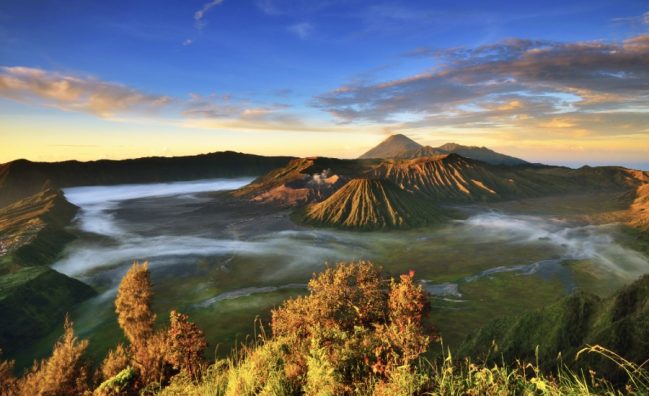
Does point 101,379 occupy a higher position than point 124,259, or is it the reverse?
point 101,379

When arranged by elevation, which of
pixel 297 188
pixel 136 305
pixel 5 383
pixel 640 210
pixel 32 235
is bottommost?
pixel 136 305

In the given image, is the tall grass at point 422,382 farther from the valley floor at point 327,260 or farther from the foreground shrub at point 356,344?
the valley floor at point 327,260

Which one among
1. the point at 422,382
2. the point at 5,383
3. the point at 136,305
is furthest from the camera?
the point at 136,305

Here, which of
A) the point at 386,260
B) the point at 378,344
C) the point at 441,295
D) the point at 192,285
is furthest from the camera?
the point at 386,260

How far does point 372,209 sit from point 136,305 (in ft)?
315

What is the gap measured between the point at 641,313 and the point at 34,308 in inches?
2691

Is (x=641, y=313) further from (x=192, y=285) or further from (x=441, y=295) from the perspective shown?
(x=192, y=285)

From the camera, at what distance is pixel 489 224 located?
122 meters

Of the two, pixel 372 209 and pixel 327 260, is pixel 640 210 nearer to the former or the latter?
pixel 372 209

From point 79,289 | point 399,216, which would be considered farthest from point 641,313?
point 399,216

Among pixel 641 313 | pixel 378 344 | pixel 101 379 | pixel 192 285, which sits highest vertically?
pixel 378 344

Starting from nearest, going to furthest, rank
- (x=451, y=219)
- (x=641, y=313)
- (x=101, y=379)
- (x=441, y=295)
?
1. (x=101, y=379)
2. (x=641, y=313)
3. (x=441, y=295)
4. (x=451, y=219)

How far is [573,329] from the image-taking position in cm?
2878

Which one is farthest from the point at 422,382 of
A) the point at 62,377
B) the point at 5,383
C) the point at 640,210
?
the point at 640,210
